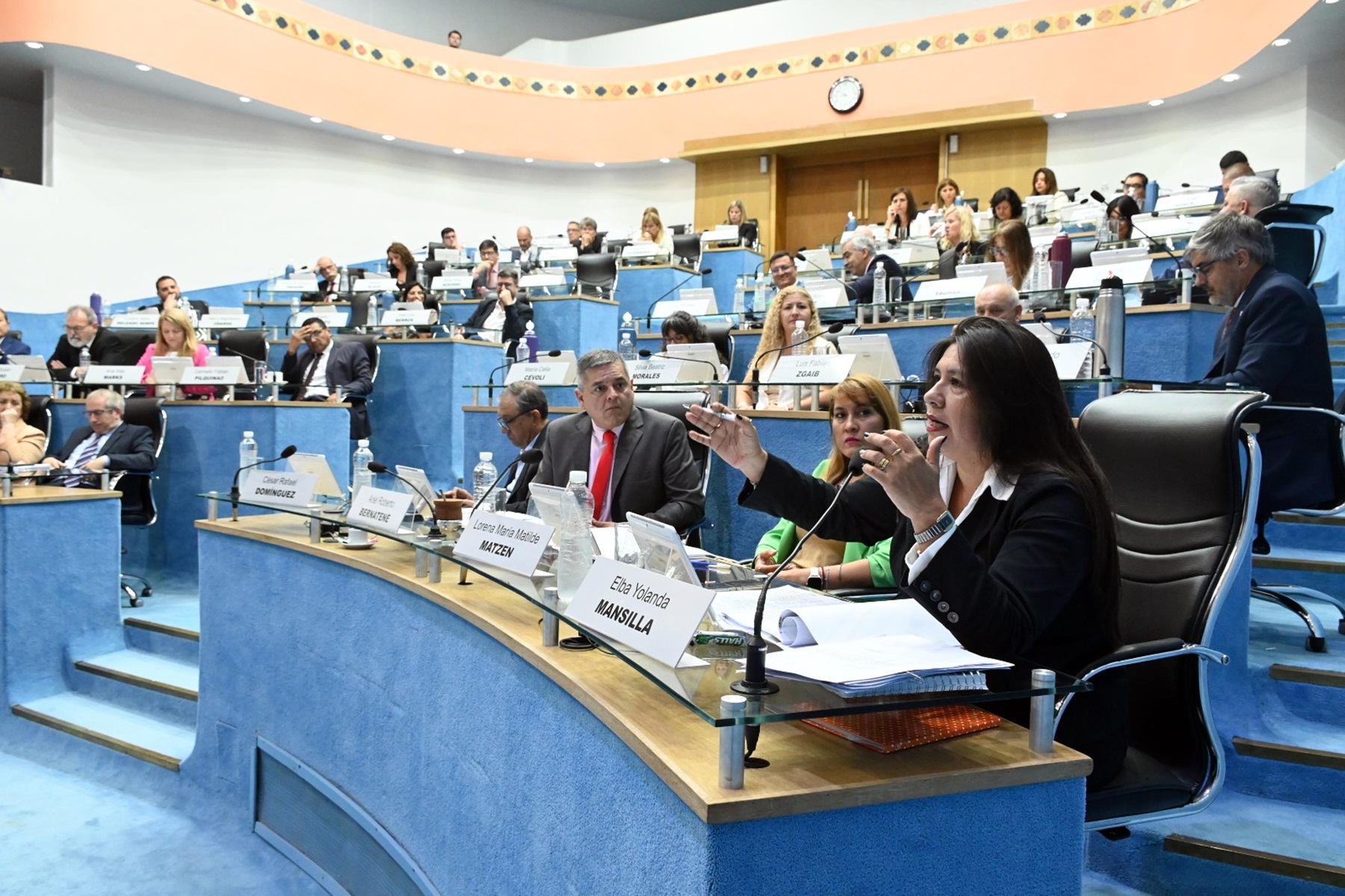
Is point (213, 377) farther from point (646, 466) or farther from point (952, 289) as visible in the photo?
point (952, 289)

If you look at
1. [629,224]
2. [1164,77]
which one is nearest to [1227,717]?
[1164,77]

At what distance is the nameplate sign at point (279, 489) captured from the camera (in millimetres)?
2729

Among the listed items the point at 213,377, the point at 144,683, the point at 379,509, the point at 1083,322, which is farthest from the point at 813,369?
the point at 213,377

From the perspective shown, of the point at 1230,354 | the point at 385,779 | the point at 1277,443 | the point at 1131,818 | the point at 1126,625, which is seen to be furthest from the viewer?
the point at 1230,354

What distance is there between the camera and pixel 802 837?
37.8 inches

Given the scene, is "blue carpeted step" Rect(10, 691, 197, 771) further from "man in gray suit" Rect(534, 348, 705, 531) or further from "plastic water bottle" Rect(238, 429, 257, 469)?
"man in gray suit" Rect(534, 348, 705, 531)

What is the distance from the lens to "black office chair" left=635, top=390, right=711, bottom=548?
3.33 metres

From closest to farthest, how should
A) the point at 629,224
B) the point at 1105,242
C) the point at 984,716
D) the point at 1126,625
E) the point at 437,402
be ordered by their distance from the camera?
the point at 984,716
the point at 1126,625
the point at 1105,242
the point at 437,402
the point at 629,224

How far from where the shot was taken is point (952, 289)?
14.6 feet

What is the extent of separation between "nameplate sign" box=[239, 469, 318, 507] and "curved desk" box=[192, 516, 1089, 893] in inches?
4.6

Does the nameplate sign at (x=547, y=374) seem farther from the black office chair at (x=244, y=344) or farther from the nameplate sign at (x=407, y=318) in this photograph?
the black office chair at (x=244, y=344)

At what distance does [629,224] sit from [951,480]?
13095 millimetres

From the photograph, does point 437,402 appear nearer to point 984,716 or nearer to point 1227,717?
point 1227,717

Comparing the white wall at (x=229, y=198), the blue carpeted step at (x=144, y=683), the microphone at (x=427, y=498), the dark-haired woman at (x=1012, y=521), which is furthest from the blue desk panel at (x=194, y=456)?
the white wall at (x=229, y=198)
